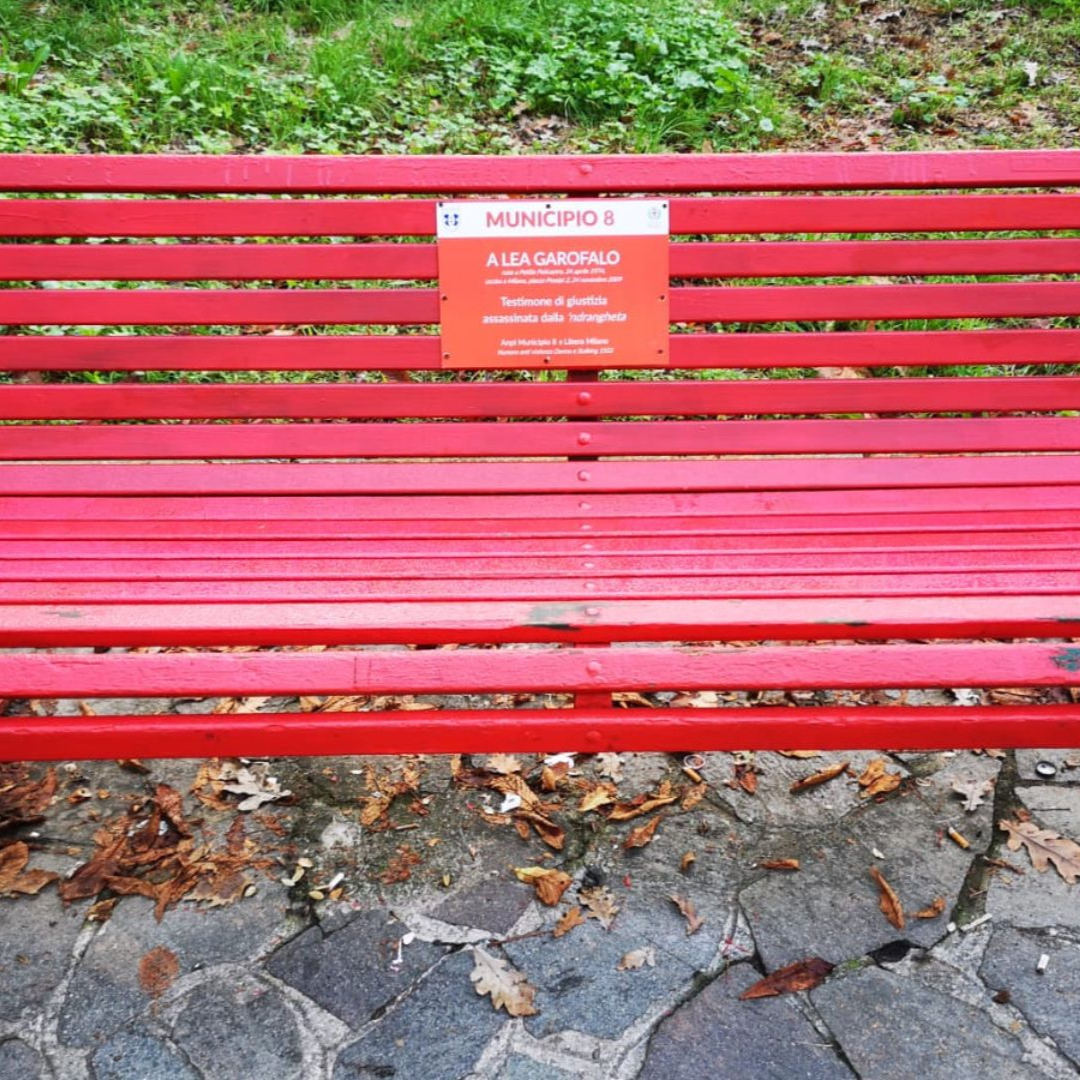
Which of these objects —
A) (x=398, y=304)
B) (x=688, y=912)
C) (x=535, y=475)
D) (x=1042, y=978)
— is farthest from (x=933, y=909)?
(x=398, y=304)

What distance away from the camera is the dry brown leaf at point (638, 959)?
2033 mm

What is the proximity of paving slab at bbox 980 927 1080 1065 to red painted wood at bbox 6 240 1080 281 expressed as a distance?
1342 mm

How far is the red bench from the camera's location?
70.2 inches

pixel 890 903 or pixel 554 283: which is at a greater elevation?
pixel 554 283

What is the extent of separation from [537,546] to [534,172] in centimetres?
77

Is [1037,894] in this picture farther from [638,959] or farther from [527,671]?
[527,671]

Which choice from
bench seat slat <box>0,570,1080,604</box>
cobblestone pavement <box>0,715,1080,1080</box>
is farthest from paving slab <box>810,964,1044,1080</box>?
bench seat slat <box>0,570,1080,604</box>

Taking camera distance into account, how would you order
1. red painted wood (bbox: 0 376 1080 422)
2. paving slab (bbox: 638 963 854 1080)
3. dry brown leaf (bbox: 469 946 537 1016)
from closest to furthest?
paving slab (bbox: 638 963 854 1080) → dry brown leaf (bbox: 469 946 537 1016) → red painted wood (bbox: 0 376 1080 422)

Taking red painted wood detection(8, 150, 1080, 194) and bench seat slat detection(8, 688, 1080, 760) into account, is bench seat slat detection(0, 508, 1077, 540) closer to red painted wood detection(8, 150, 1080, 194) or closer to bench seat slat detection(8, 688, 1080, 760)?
bench seat slat detection(8, 688, 1080, 760)

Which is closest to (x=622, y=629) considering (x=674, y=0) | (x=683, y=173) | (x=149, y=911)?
(x=683, y=173)

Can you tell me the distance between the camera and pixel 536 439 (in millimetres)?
2340

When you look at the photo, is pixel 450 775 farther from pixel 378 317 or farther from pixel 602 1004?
pixel 378 317

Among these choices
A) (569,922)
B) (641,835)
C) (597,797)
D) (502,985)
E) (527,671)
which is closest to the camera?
(527,671)

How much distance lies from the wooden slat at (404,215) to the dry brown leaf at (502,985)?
1.45 m
